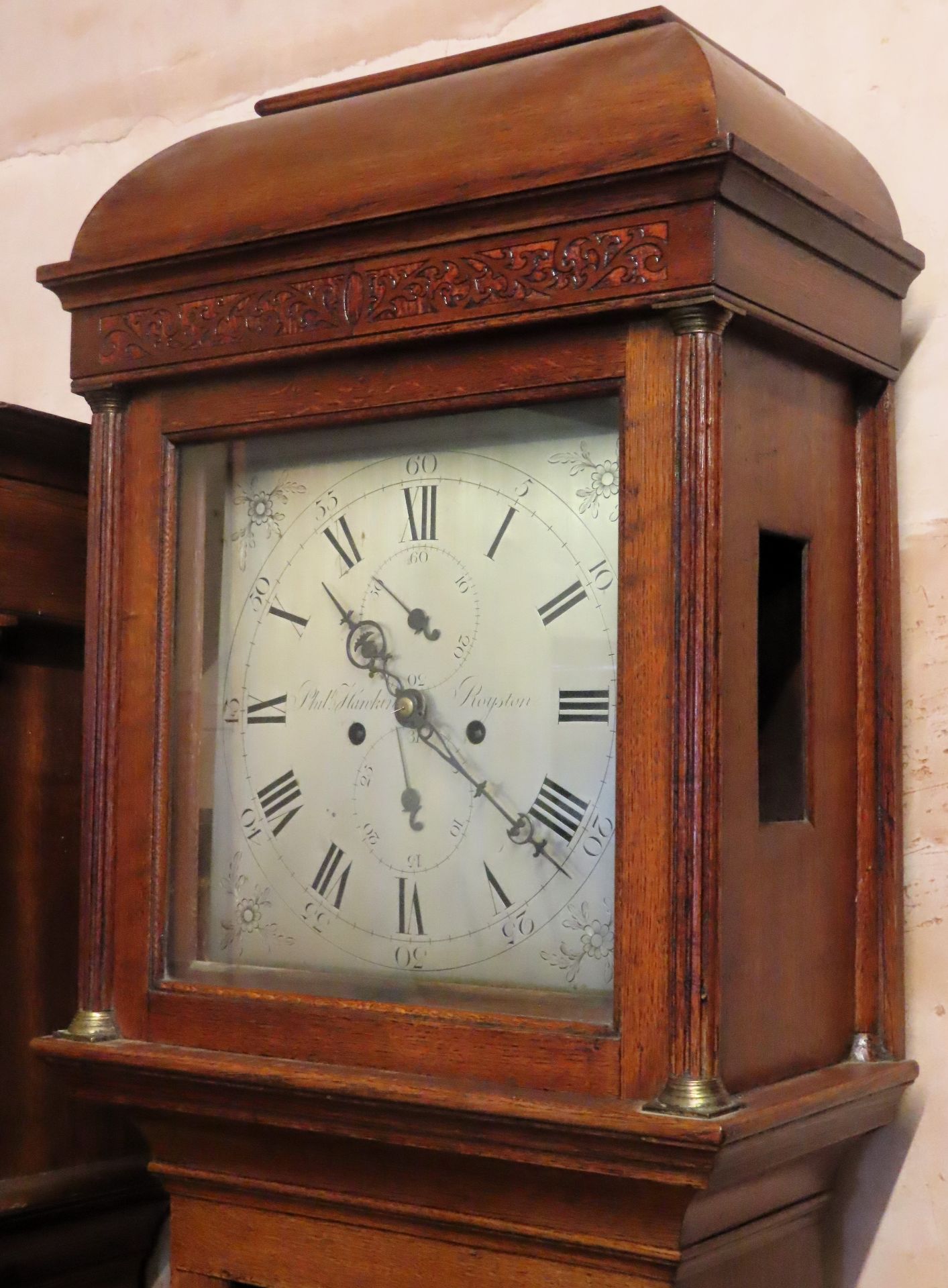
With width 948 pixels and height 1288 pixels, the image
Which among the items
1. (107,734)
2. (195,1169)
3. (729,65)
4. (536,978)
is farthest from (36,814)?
(729,65)

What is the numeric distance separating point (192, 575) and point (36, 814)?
0.33 m

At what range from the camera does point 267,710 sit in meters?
1.24

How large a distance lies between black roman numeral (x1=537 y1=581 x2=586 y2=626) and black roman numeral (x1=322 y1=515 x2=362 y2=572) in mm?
160

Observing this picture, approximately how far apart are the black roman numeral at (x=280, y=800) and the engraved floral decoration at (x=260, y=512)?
0.55 feet

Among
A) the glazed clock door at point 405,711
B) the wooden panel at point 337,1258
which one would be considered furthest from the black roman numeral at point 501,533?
the wooden panel at point 337,1258

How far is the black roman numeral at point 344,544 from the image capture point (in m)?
1.21

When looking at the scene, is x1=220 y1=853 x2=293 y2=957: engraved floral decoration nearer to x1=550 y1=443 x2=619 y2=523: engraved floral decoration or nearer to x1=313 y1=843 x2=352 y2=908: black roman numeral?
x1=313 y1=843 x2=352 y2=908: black roman numeral

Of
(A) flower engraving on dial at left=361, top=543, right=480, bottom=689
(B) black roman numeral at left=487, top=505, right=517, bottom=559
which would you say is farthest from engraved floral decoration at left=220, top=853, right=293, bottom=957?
(B) black roman numeral at left=487, top=505, right=517, bottom=559

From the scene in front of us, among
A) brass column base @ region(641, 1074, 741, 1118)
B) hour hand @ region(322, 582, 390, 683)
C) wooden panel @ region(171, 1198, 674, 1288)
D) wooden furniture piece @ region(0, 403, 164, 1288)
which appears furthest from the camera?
wooden furniture piece @ region(0, 403, 164, 1288)

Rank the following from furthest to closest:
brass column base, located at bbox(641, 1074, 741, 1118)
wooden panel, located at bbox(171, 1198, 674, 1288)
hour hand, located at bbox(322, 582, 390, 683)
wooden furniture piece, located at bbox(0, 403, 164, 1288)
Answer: wooden furniture piece, located at bbox(0, 403, 164, 1288) → hour hand, located at bbox(322, 582, 390, 683) → wooden panel, located at bbox(171, 1198, 674, 1288) → brass column base, located at bbox(641, 1074, 741, 1118)

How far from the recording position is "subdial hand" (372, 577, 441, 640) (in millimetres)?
1170

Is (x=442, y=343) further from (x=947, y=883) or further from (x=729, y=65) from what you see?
(x=947, y=883)

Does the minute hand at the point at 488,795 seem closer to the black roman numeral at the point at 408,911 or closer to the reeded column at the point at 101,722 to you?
the black roman numeral at the point at 408,911

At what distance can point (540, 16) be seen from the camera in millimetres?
1562
